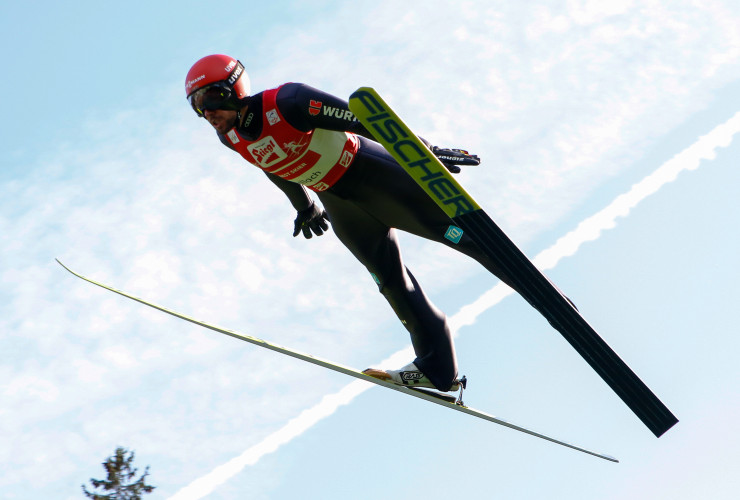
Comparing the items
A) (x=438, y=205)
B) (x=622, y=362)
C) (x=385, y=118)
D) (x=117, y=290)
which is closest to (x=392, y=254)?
(x=438, y=205)

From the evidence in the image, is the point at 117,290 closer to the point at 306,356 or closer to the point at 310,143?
the point at 306,356

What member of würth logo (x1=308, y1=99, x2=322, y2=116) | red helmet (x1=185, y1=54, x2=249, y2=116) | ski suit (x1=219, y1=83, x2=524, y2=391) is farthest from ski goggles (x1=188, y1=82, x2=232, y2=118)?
würth logo (x1=308, y1=99, x2=322, y2=116)

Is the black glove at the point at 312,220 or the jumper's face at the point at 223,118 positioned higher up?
the jumper's face at the point at 223,118

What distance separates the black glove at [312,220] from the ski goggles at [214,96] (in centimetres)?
147

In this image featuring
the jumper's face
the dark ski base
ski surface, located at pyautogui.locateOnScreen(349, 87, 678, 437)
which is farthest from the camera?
the jumper's face

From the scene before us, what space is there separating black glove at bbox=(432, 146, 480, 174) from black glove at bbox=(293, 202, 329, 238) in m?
1.28

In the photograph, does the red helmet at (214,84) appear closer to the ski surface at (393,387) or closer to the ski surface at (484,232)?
the ski surface at (484,232)

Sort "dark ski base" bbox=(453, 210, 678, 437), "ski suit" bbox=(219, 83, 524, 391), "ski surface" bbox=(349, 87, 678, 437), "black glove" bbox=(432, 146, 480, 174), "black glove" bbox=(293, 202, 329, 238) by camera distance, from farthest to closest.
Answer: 1. "black glove" bbox=(293, 202, 329, 238)
2. "black glove" bbox=(432, 146, 480, 174)
3. "ski suit" bbox=(219, 83, 524, 391)
4. "dark ski base" bbox=(453, 210, 678, 437)
5. "ski surface" bbox=(349, 87, 678, 437)

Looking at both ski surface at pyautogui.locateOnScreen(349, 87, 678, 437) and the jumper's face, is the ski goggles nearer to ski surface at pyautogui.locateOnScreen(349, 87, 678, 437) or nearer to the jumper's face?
the jumper's face

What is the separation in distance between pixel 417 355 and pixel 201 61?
10.0 feet

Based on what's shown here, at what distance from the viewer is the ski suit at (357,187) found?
719 cm

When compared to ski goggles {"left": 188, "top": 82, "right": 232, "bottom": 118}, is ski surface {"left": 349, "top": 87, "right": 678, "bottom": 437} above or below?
below

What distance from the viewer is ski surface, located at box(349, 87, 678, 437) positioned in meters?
6.80

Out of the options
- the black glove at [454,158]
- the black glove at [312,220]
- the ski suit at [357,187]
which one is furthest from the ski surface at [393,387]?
the black glove at [454,158]
